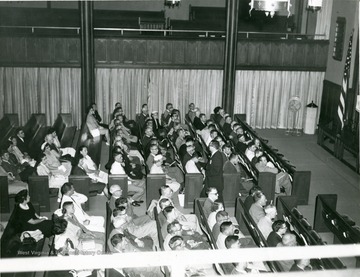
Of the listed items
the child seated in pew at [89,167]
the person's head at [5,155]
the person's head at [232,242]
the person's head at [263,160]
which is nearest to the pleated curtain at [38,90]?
the person's head at [5,155]

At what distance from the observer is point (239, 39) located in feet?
55.4

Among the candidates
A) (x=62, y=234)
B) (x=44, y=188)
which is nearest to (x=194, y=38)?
(x=44, y=188)

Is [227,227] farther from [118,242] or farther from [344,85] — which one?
[344,85]

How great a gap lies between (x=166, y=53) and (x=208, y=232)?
1012cm


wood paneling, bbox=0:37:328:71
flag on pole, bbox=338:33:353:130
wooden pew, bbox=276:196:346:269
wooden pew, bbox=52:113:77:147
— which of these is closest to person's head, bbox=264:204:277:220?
wooden pew, bbox=276:196:346:269

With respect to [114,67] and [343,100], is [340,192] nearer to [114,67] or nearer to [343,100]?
[343,100]

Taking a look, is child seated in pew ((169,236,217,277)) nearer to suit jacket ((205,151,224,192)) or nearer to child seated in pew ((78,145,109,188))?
suit jacket ((205,151,224,192))

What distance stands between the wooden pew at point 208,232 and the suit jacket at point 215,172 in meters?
1.16

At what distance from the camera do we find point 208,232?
793cm

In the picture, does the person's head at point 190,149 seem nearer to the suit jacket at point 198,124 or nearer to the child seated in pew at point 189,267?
the suit jacket at point 198,124

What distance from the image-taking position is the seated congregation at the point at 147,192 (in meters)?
7.32

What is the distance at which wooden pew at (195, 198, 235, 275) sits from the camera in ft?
22.2

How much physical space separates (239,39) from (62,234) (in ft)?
37.4

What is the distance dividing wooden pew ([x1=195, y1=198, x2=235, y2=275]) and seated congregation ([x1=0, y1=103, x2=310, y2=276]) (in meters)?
0.02
